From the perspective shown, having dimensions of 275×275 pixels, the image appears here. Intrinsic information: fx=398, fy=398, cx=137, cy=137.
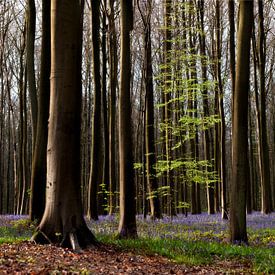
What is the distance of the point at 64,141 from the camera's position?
8.30 metres

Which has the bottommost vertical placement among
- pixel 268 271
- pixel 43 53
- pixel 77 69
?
pixel 268 271

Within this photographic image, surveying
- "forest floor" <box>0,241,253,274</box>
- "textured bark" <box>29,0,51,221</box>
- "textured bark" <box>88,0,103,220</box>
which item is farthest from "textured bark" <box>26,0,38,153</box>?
"forest floor" <box>0,241,253,274</box>

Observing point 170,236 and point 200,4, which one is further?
point 200,4

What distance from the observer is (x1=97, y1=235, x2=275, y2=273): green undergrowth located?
7578mm

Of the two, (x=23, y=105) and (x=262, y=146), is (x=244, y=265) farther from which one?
(x=23, y=105)

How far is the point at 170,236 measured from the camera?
1120 cm

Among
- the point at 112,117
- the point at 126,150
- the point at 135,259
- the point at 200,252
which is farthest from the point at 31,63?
the point at 200,252

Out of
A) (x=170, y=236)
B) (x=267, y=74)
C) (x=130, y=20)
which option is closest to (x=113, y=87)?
(x=130, y=20)

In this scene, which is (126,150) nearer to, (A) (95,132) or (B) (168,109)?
(A) (95,132)

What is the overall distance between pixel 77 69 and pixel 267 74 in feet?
86.5

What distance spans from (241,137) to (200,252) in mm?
3072

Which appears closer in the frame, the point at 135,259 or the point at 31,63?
the point at 135,259

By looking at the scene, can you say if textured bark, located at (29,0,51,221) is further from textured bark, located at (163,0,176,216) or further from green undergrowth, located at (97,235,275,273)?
textured bark, located at (163,0,176,216)

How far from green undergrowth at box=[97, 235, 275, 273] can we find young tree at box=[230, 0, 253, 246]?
0.70 m
